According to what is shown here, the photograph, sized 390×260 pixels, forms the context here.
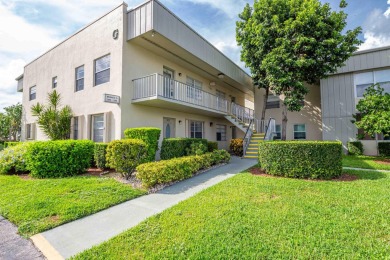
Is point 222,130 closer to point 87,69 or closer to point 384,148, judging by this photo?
point 384,148

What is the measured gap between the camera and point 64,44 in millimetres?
12797

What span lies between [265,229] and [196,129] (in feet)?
36.0

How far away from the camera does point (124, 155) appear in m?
6.77

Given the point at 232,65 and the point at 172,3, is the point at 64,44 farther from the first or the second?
the point at 232,65

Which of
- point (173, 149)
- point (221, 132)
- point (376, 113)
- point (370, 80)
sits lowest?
point (173, 149)

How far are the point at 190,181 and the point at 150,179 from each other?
5.21 ft

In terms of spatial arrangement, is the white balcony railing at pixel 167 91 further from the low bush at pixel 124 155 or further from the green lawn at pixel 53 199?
the green lawn at pixel 53 199

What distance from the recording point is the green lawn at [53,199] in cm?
394

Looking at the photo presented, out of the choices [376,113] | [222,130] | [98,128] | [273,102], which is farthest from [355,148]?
[98,128]

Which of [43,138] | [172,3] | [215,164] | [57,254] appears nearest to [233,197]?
[57,254]

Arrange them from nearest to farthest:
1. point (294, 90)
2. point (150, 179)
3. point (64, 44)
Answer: point (150, 179) → point (294, 90) → point (64, 44)

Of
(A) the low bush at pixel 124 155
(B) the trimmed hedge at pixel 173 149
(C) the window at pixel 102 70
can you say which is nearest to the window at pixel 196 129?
(B) the trimmed hedge at pixel 173 149

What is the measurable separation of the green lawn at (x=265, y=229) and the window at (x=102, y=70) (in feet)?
27.2

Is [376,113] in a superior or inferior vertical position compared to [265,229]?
superior
